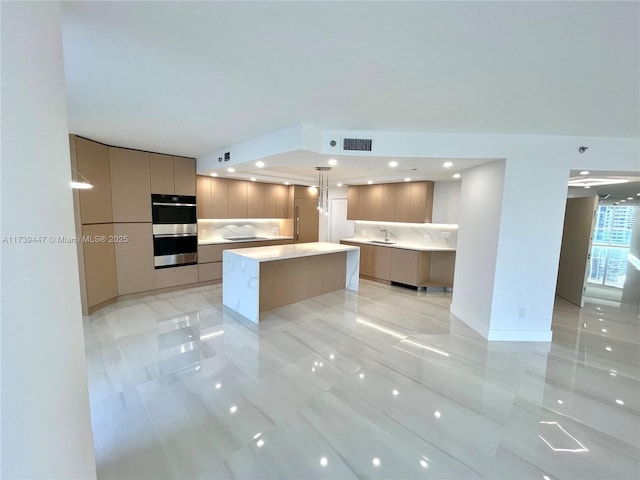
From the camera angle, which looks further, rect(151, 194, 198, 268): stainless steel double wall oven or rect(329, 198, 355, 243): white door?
rect(329, 198, 355, 243): white door

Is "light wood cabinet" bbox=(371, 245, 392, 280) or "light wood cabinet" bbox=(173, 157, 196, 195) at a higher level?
"light wood cabinet" bbox=(173, 157, 196, 195)

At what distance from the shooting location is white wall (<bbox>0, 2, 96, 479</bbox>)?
82cm

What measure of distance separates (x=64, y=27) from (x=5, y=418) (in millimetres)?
1845

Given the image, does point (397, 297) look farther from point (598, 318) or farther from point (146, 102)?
point (146, 102)

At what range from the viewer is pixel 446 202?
5.89 metres

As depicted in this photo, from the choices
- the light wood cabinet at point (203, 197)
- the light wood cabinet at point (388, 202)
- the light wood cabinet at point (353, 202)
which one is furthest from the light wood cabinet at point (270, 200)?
the light wood cabinet at point (388, 202)

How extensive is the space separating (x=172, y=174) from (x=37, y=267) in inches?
179

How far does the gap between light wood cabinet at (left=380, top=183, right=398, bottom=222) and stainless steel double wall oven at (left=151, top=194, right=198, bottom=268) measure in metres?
4.12

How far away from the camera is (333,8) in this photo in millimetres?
1296

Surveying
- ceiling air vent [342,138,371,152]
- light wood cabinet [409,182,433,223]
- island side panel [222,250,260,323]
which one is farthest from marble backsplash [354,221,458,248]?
island side panel [222,250,260,323]

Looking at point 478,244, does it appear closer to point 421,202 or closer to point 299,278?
point 421,202

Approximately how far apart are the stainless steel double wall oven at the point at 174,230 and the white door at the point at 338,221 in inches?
162

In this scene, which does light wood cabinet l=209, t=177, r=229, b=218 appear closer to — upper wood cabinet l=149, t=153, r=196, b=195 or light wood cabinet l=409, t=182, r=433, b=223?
upper wood cabinet l=149, t=153, r=196, b=195

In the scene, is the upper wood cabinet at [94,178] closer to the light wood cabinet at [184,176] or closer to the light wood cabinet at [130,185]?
the light wood cabinet at [130,185]
